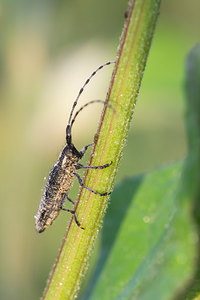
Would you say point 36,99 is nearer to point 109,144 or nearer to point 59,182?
point 59,182

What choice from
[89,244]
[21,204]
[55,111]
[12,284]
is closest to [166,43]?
[55,111]

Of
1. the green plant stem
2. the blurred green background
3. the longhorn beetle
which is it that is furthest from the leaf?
the blurred green background

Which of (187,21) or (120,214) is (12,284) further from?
(187,21)

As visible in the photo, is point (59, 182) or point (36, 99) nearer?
point (59, 182)

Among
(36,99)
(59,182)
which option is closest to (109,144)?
(59,182)

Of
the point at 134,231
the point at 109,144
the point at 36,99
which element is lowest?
the point at 134,231

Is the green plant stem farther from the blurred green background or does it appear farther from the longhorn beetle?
the blurred green background

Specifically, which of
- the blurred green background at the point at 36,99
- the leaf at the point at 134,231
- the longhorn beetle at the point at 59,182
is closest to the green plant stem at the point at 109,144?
the leaf at the point at 134,231

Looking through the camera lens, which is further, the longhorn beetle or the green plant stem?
the longhorn beetle
